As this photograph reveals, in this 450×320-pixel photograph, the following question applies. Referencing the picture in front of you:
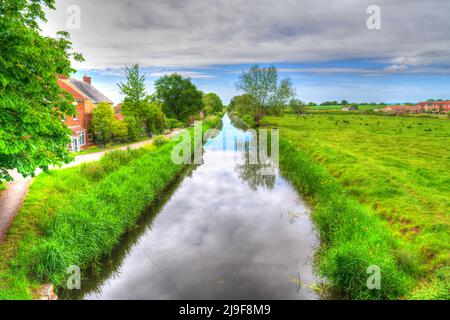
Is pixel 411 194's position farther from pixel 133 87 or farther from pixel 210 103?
pixel 210 103

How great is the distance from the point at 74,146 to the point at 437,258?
3079 cm

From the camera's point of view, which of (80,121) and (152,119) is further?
(152,119)

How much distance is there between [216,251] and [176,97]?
167 feet

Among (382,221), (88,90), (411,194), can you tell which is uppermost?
(88,90)

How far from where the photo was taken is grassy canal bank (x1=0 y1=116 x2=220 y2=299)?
832cm

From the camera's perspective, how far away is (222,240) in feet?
41.2

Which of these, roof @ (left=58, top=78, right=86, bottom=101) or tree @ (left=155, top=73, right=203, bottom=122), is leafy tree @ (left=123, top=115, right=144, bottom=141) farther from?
tree @ (left=155, top=73, right=203, bottom=122)

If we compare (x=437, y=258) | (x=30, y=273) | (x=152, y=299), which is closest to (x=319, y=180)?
(x=437, y=258)

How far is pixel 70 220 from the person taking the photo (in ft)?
35.9

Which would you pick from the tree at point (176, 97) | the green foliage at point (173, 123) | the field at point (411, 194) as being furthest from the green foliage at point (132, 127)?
the field at point (411, 194)

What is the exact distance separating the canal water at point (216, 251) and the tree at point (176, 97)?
134ft

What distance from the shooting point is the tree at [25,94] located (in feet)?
24.7

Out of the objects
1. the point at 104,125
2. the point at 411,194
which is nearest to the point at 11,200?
the point at 411,194
